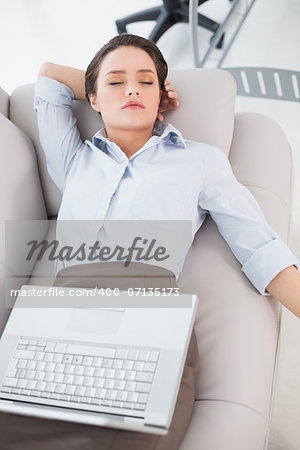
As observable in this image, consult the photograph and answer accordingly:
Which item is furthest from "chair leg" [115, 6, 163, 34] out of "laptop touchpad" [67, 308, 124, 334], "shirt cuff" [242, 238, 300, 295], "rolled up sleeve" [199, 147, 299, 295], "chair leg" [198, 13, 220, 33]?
"laptop touchpad" [67, 308, 124, 334]

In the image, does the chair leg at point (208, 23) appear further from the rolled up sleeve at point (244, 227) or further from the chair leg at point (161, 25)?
the rolled up sleeve at point (244, 227)

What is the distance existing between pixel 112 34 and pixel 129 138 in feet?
4.76

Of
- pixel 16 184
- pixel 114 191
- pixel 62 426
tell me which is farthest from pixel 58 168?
pixel 62 426

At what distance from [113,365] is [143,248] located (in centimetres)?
33

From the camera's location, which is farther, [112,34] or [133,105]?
[112,34]

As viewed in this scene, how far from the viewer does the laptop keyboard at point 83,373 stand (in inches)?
36.9

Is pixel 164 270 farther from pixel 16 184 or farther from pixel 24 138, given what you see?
pixel 24 138

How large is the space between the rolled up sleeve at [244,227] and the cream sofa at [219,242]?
0.04m

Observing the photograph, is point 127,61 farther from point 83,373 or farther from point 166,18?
point 166,18

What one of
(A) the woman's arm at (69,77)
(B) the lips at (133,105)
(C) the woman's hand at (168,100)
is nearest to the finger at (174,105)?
(C) the woman's hand at (168,100)

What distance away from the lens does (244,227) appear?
1.18 m

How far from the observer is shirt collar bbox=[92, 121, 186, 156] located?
1.30 metres

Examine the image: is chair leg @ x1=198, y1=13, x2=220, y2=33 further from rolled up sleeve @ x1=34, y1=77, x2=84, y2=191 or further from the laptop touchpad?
the laptop touchpad

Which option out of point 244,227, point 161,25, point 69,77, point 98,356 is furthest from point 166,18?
point 98,356
